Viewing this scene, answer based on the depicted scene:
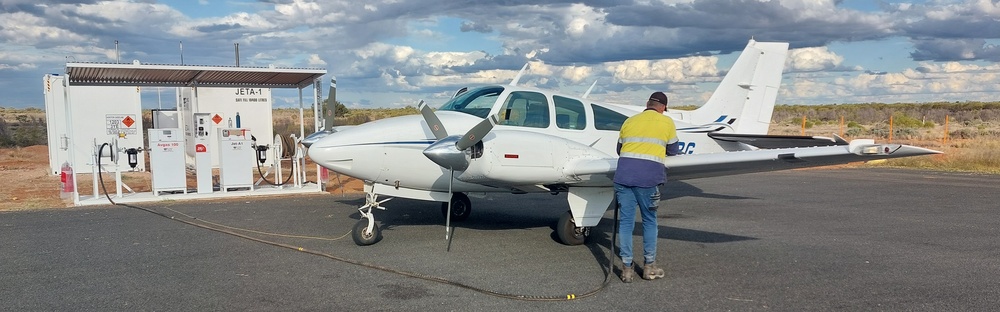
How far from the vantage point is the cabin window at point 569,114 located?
9.35 meters

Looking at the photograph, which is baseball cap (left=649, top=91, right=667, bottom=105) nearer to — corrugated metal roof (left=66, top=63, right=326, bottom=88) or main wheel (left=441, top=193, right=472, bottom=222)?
main wheel (left=441, top=193, right=472, bottom=222)

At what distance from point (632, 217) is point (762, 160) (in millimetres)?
1521

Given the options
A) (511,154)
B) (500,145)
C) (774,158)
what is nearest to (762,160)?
(774,158)

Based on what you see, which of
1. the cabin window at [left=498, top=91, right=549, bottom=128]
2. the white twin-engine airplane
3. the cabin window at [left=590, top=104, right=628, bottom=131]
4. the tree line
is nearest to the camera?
the white twin-engine airplane

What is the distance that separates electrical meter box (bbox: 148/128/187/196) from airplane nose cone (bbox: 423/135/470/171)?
827cm

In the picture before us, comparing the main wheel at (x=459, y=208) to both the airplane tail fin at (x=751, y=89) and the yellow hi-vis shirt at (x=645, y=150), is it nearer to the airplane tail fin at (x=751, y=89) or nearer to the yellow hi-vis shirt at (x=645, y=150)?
the yellow hi-vis shirt at (x=645, y=150)

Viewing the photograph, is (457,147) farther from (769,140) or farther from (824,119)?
(824,119)

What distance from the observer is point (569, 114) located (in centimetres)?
945

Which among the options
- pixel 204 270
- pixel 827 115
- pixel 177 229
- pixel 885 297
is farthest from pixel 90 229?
pixel 827 115

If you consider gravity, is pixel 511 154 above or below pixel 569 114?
below

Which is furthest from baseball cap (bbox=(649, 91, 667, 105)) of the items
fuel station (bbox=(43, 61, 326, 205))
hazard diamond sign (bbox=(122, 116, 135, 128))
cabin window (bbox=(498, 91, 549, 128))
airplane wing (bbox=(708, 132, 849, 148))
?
hazard diamond sign (bbox=(122, 116, 135, 128))

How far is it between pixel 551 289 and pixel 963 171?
18.6 m

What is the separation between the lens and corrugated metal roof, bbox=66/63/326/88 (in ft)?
43.0

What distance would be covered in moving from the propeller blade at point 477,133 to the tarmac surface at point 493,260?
1.27m
